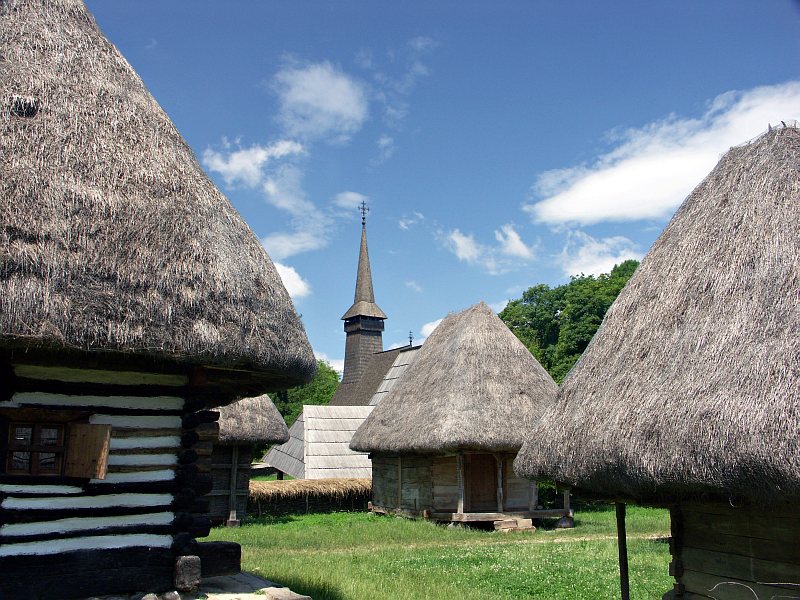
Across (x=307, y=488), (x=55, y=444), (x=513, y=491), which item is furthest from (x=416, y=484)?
(x=55, y=444)

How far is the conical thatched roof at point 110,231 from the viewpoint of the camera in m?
6.07

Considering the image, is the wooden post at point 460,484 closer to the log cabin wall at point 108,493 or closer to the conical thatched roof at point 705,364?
the conical thatched roof at point 705,364

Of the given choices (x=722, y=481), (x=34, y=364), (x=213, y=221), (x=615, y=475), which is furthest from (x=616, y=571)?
(x=34, y=364)

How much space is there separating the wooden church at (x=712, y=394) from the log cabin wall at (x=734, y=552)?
0.01 metres

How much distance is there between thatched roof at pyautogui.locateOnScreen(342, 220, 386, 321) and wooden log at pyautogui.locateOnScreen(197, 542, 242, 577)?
42.1m

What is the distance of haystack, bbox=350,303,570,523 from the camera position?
1734cm

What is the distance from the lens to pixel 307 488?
855 inches

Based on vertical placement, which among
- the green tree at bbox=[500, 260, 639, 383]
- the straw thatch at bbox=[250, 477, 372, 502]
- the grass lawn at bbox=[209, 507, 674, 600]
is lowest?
the grass lawn at bbox=[209, 507, 674, 600]

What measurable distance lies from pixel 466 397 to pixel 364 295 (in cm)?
3479

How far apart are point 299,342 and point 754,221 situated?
4.53m

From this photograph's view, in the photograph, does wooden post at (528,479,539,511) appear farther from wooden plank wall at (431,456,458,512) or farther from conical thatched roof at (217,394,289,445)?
conical thatched roof at (217,394,289,445)

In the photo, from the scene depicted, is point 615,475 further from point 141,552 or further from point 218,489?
point 218,489

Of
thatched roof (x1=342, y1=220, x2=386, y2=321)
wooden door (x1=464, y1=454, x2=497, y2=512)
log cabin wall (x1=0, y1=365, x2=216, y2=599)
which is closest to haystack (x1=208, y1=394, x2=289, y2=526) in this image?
wooden door (x1=464, y1=454, x2=497, y2=512)

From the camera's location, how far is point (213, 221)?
7.41 m
